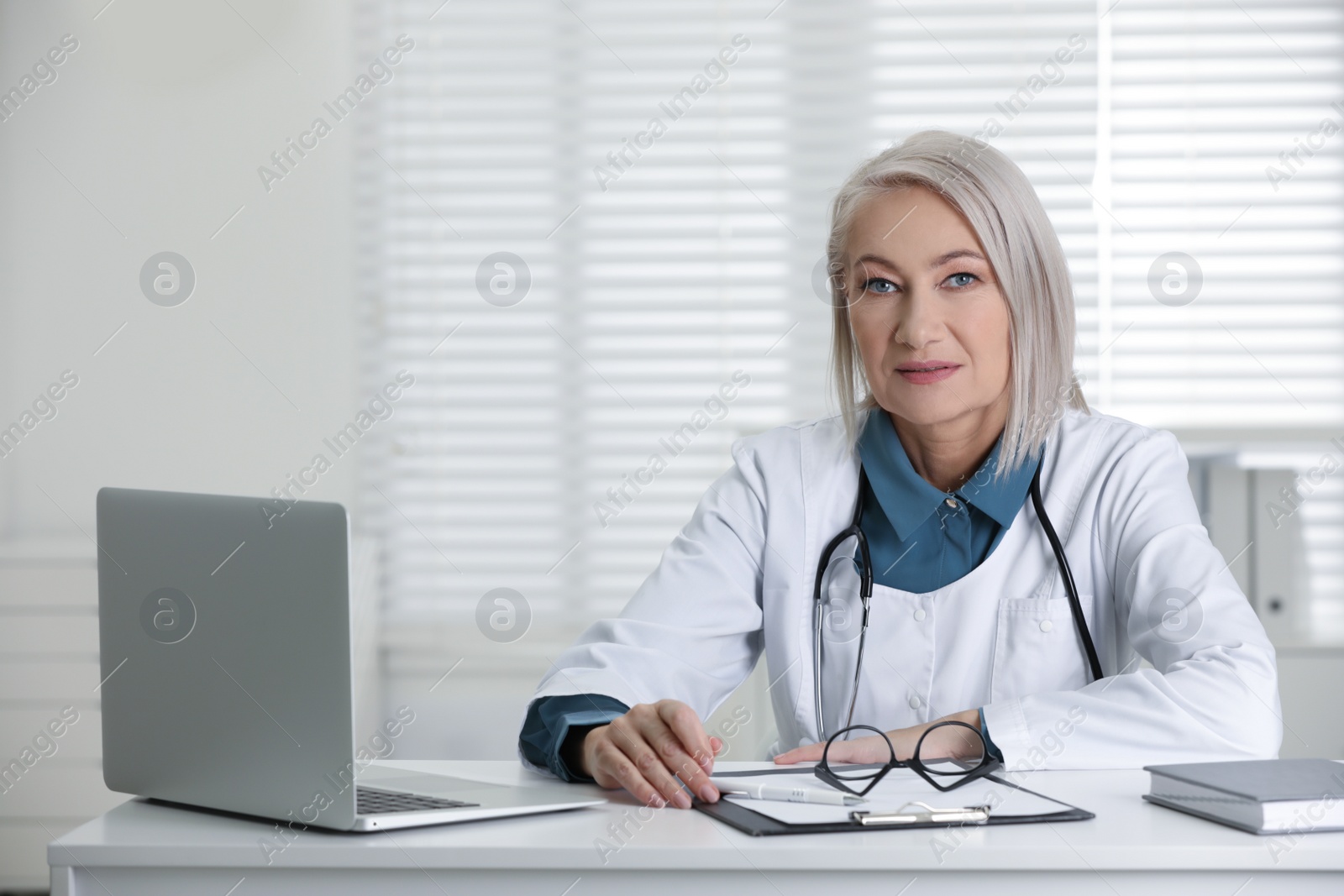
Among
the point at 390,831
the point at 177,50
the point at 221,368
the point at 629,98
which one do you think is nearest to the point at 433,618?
the point at 221,368

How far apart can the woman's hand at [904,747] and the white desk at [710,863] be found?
0.98 feet

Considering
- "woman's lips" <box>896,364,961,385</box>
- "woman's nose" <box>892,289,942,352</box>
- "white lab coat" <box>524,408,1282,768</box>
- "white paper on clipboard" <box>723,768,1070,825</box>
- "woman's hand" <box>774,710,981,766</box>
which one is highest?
"woman's nose" <box>892,289,942,352</box>

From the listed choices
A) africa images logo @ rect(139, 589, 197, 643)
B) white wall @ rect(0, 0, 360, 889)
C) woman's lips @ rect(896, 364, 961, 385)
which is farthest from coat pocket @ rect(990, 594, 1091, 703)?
white wall @ rect(0, 0, 360, 889)

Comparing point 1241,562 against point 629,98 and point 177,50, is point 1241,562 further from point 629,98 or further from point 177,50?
point 177,50

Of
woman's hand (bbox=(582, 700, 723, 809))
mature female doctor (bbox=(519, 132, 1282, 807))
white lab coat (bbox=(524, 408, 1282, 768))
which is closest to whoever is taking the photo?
woman's hand (bbox=(582, 700, 723, 809))

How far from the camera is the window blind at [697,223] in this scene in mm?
2883

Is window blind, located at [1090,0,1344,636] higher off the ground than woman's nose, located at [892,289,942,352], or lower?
higher

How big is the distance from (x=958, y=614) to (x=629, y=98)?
6.31 ft

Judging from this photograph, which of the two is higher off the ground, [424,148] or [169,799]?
[424,148]

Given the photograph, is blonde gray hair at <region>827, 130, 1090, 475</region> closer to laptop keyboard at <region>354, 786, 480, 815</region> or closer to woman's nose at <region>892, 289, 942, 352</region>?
woman's nose at <region>892, 289, 942, 352</region>

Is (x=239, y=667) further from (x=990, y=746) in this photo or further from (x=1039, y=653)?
(x=1039, y=653)

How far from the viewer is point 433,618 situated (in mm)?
2939

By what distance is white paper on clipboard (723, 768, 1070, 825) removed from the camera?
0.91m

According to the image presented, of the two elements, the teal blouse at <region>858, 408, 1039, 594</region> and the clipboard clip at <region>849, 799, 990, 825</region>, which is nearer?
the clipboard clip at <region>849, 799, 990, 825</region>
